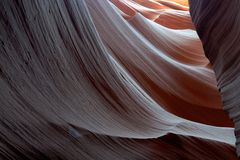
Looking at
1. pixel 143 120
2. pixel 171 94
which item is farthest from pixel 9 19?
pixel 171 94

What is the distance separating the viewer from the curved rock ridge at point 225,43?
3.09 feet

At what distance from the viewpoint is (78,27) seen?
1.10 meters

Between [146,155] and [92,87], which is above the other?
[92,87]

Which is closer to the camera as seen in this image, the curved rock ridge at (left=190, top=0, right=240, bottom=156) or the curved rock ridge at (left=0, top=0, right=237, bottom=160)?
the curved rock ridge at (left=0, top=0, right=237, bottom=160)

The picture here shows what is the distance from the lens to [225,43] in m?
1.05

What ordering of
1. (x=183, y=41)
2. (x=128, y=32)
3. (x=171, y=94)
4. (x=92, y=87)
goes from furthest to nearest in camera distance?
1. (x=183, y=41)
2. (x=128, y=32)
3. (x=171, y=94)
4. (x=92, y=87)

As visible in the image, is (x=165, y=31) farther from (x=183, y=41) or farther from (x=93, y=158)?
(x=93, y=158)

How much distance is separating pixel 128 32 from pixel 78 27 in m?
0.64

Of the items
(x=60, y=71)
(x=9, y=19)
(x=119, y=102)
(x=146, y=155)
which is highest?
(x=9, y=19)

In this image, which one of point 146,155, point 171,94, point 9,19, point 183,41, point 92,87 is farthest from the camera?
point 183,41

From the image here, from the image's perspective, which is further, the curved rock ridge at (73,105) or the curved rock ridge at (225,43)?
the curved rock ridge at (225,43)

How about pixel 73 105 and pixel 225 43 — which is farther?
pixel 225 43

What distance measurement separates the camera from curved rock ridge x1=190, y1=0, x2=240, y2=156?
94 centimetres

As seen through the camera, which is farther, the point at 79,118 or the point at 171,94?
the point at 171,94
